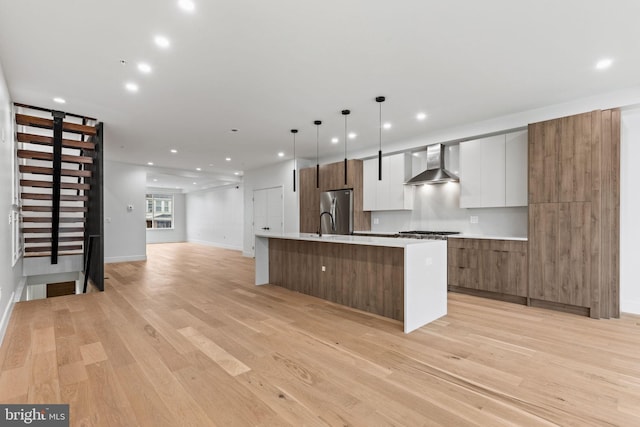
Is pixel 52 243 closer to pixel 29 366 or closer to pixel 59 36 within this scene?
pixel 29 366

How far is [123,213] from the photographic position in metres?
8.26

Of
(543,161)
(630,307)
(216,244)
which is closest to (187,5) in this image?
(543,161)

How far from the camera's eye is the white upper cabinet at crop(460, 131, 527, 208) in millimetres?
4590

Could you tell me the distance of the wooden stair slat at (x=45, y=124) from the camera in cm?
450

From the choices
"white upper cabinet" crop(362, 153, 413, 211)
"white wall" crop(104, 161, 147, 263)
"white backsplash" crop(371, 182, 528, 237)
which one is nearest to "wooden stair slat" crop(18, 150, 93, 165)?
"white wall" crop(104, 161, 147, 263)

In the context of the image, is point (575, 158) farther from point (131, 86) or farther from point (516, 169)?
point (131, 86)

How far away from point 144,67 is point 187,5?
1.24 meters

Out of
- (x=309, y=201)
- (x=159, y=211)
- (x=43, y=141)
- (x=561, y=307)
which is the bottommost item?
(x=561, y=307)

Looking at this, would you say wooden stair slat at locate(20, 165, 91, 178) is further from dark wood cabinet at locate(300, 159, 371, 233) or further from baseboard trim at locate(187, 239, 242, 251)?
baseboard trim at locate(187, 239, 242, 251)

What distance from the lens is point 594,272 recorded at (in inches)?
146

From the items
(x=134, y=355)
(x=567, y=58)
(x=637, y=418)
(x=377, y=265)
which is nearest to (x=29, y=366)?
(x=134, y=355)

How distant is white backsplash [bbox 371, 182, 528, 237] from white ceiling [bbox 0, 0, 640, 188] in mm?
1466

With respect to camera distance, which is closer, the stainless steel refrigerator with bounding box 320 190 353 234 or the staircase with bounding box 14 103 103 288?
the staircase with bounding box 14 103 103 288

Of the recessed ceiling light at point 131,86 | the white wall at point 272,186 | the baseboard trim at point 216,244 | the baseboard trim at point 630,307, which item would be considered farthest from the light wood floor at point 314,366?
the baseboard trim at point 216,244
